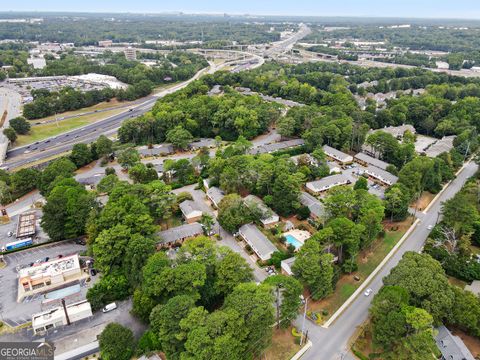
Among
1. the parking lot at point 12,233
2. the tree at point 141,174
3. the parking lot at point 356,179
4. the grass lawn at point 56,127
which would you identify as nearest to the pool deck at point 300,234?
the parking lot at point 356,179

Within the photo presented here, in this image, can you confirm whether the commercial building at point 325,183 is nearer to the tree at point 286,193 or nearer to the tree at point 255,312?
the tree at point 286,193

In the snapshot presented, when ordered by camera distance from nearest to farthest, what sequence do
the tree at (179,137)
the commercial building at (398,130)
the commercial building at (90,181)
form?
the commercial building at (90,181)
the tree at (179,137)
the commercial building at (398,130)

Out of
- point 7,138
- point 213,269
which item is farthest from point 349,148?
point 7,138

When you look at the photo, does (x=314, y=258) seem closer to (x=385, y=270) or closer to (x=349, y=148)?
(x=385, y=270)

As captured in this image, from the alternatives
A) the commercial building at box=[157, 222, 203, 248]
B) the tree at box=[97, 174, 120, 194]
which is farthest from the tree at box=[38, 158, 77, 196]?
the commercial building at box=[157, 222, 203, 248]

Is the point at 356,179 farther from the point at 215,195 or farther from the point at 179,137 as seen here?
the point at 179,137

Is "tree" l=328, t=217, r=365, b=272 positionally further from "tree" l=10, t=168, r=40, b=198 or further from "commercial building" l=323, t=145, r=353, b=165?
"tree" l=10, t=168, r=40, b=198
